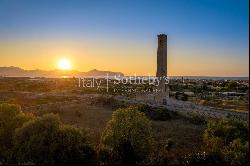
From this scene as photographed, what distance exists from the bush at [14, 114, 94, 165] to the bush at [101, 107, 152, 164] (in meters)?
1.22

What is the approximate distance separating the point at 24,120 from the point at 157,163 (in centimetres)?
842

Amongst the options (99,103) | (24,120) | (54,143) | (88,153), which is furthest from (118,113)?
(99,103)

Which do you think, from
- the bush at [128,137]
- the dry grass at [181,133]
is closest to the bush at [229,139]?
the dry grass at [181,133]

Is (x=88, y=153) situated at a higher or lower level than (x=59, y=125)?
→ lower

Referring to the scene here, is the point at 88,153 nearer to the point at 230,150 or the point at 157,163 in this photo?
the point at 157,163

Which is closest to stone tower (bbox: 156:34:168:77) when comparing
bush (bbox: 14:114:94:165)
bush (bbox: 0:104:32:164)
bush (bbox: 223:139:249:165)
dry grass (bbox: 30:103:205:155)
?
dry grass (bbox: 30:103:205:155)

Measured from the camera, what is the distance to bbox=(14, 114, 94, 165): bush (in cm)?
→ 1608

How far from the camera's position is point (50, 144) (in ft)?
54.1

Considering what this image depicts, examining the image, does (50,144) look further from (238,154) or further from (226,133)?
(226,133)

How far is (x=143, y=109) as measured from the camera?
39.0 meters

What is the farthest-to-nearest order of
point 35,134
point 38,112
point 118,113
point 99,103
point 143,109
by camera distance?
point 99,103
point 143,109
point 38,112
point 118,113
point 35,134

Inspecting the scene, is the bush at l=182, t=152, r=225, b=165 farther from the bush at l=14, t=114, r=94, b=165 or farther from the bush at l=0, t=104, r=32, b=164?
the bush at l=0, t=104, r=32, b=164

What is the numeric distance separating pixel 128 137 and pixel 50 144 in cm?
382

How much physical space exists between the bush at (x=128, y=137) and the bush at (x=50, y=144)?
4.01 ft
